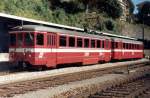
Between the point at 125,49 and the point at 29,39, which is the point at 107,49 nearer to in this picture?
the point at 125,49

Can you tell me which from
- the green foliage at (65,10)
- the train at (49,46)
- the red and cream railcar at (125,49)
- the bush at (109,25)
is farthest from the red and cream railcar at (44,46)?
the bush at (109,25)

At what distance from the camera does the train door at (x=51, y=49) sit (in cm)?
2623

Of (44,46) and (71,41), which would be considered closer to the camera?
(44,46)

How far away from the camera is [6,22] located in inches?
1267

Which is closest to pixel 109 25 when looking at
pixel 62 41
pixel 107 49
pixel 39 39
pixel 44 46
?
pixel 107 49

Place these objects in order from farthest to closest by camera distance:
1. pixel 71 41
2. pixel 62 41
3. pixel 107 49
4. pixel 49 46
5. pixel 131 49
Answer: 1. pixel 131 49
2. pixel 107 49
3. pixel 71 41
4. pixel 62 41
5. pixel 49 46

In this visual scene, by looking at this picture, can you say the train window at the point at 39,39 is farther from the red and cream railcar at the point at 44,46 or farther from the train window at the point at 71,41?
the train window at the point at 71,41

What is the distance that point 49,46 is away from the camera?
26.3 m

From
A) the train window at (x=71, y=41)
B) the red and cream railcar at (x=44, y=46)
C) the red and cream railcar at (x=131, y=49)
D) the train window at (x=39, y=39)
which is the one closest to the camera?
the red and cream railcar at (x=44, y=46)

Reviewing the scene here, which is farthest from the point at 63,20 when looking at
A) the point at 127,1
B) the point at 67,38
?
the point at 127,1

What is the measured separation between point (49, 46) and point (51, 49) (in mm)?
318

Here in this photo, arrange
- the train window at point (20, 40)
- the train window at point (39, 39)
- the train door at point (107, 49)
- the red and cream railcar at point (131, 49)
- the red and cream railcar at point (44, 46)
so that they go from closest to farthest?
the red and cream railcar at point (44, 46) < the train window at point (39, 39) < the train window at point (20, 40) < the train door at point (107, 49) < the red and cream railcar at point (131, 49)

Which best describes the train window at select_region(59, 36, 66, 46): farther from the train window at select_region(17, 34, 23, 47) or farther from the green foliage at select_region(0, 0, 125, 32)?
the green foliage at select_region(0, 0, 125, 32)

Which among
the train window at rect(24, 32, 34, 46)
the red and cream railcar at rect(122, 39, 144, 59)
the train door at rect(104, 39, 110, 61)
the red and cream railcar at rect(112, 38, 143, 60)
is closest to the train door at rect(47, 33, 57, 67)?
the train window at rect(24, 32, 34, 46)
